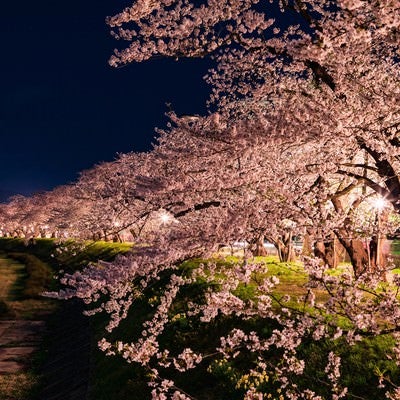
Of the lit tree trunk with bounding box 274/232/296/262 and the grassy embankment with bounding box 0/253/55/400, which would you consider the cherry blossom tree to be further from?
the lit tree trunk with bounding box 274/232/296/262

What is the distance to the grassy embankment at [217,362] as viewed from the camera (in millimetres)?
9141

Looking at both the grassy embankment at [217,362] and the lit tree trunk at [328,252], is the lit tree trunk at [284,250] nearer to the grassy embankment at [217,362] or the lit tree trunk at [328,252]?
the lit tree trunk at [328,252]

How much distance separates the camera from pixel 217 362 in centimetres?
1073

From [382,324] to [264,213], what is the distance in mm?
5150

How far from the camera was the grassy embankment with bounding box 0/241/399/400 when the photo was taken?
9.14 m

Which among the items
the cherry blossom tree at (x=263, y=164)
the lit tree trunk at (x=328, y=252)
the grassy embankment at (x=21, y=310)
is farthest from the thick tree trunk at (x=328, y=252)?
the grassy embankment at (x=21, y=310)

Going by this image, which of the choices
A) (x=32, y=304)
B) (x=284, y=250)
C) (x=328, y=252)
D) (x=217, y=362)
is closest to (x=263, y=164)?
(x=217, y=362)

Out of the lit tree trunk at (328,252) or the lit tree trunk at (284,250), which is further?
the lit tree trunk at (284,250)

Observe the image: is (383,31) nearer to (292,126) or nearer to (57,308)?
(292,126)

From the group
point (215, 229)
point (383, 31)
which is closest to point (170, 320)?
point (215, 229)

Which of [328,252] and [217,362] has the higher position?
[328,252]

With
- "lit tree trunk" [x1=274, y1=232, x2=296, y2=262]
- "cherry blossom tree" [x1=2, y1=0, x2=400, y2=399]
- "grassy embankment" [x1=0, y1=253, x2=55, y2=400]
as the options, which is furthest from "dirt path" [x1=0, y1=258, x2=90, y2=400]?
"lit tree trunk" [x1=274, y1=232, x2=296, y2=262]

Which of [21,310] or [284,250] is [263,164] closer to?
[284,250]

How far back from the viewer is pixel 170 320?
14.1 m
